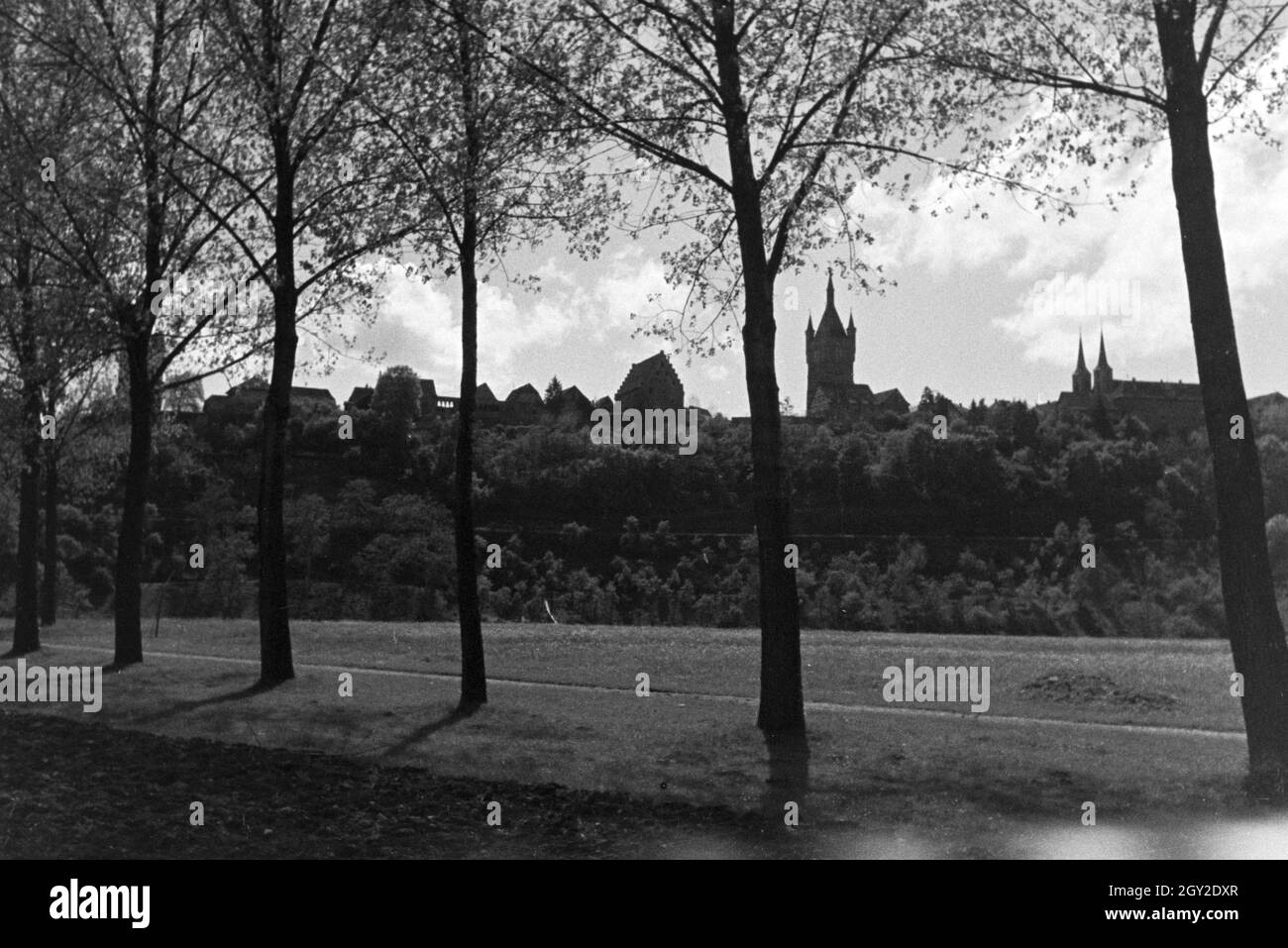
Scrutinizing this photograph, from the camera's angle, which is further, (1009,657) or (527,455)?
(527,455)

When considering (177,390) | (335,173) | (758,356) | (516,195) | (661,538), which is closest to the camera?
(758,356)

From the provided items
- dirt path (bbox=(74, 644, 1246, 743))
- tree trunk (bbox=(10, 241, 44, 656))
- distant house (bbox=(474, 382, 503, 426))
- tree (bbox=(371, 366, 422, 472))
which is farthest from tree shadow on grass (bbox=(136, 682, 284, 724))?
distant house (bbox=(474, 382, 503, 426))

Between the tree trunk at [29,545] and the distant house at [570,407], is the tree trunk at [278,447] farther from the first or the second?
the distant house at [570,407]

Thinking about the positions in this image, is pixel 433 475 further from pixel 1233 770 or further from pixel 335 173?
pixel 1233 770

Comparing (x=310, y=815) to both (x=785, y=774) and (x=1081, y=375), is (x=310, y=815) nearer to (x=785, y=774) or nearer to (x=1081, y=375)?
(x=785, y=774)

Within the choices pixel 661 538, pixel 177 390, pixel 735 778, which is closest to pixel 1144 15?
pixel 735 778

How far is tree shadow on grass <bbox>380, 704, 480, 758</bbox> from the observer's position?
15391mm

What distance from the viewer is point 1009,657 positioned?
2794 centimetres

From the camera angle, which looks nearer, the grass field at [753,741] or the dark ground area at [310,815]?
the dark ground area at [310,815]

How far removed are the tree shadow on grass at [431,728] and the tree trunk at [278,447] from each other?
5030mm

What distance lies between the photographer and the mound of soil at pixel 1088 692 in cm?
2048

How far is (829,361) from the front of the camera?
115m

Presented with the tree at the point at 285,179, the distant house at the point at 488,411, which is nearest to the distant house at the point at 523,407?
the distant house at the point at 488,411

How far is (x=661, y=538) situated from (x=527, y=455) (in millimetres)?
9726
